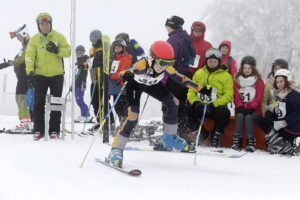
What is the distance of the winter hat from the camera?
19.8ft

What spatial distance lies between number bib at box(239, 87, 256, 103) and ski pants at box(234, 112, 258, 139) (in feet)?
0.94

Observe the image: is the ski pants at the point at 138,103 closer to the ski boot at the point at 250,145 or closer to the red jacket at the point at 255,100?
the ski boot at the point at 250,145

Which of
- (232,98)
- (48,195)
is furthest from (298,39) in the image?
(48,195)

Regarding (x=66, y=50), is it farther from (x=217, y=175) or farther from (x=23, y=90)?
(x=217, y=175)

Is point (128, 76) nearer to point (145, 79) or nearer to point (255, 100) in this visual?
point (145, 79)

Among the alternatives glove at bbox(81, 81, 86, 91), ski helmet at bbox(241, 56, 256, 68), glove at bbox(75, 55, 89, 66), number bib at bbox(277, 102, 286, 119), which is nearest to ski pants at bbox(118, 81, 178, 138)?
number bib at bbox(277, 102, 286, 119)

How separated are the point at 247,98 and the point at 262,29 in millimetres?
13509

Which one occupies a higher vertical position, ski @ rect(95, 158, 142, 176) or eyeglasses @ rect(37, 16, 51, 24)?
eyeglasses @ rect(37, 16, 51, 24)

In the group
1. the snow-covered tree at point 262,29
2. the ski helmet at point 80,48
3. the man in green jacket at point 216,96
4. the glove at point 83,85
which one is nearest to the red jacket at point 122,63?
the man in green jacket at point 216,96

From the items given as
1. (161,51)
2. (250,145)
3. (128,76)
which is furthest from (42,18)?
(250,145)

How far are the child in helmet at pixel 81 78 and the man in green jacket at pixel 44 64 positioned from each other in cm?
407

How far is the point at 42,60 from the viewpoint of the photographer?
19.7 ft

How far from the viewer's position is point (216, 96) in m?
5.83

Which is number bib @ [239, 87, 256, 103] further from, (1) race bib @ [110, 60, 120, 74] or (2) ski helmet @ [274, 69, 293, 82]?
(1) race bib @ [110, 60, 120, 74]
